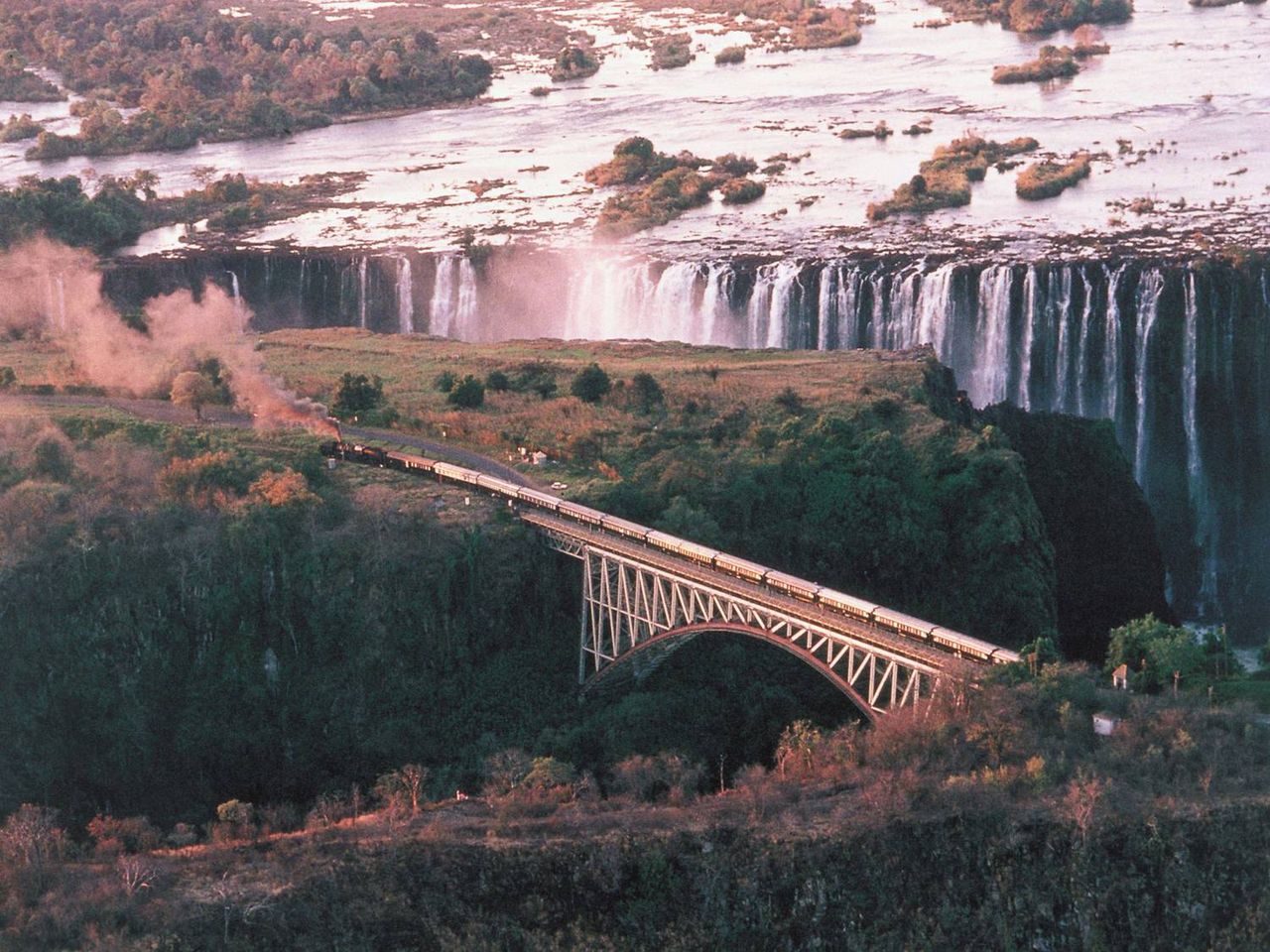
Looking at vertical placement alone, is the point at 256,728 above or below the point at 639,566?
below

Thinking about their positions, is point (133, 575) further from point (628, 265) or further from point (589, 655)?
point (628, 265)

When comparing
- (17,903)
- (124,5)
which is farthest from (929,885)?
(124,5)

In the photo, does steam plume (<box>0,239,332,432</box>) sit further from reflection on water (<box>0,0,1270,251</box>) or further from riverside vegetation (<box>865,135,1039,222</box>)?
riverside vegetation (<box>865,135,1039,222</box>)

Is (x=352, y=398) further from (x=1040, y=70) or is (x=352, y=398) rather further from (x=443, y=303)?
(x=1040, y=70)

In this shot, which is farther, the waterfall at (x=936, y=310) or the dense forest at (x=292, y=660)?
the waterfall at (x=936, y=310)

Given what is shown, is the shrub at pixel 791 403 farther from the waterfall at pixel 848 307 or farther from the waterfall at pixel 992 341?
the waterfall at pixel 848 307

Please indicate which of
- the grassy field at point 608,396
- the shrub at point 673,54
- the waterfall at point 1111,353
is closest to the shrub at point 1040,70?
the shrub at point 673,54
